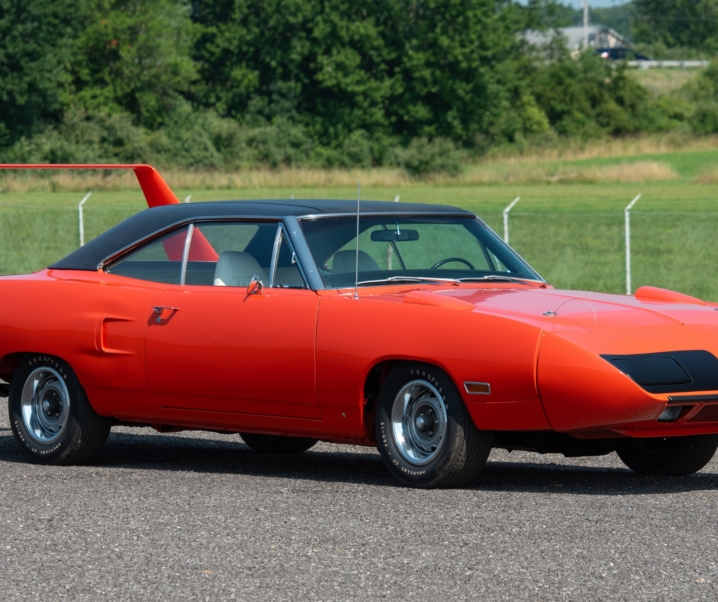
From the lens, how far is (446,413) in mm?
6828

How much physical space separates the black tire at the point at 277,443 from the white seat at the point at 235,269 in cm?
126

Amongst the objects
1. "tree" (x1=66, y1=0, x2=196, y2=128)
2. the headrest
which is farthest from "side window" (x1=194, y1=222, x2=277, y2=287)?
"tree" (x1=66, y1=0, x2=196, y2=128)

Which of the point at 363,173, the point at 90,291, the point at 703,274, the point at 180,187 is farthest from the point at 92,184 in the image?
the point at 90,291

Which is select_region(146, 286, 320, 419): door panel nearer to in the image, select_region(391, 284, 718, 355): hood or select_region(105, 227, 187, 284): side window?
select_region(105, 227, 187, 284): side window

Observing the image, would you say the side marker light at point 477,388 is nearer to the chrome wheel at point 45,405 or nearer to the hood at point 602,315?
the hood at point 602,315

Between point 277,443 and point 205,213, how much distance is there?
5.06ft

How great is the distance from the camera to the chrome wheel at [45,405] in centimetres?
832

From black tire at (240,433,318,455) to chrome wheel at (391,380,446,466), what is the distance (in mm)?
1696

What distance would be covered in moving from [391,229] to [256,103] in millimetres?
62572

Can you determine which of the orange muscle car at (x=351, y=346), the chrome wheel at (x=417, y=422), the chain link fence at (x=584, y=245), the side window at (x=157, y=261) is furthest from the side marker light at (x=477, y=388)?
the chain link fence at (x=584, y=245)

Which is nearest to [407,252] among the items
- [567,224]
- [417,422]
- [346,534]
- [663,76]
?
[417,422]

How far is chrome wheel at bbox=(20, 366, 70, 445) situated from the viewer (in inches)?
328

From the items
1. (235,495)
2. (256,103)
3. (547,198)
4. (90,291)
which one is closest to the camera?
(235,495)

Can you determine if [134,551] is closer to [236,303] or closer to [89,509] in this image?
[89,509]
